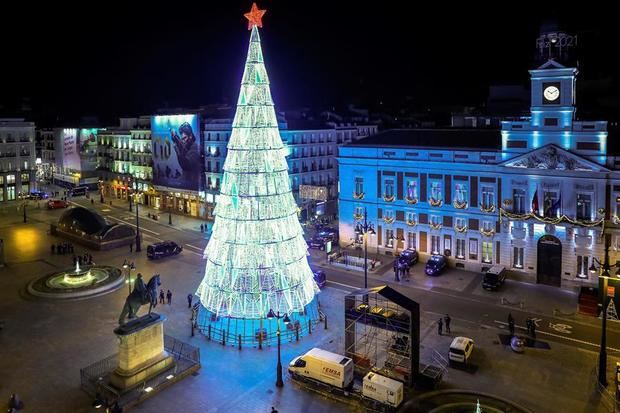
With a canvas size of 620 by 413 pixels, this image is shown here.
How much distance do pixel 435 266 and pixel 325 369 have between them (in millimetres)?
24489

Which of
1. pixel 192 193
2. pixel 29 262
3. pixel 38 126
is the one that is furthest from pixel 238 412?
pixel 38 126

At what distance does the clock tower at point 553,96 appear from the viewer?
148ft

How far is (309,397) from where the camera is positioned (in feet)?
94.9

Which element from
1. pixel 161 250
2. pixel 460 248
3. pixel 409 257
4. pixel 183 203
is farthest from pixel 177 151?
pixel 460 248

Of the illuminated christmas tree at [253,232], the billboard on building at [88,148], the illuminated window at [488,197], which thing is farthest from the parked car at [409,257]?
the billboard on building at [88,148]

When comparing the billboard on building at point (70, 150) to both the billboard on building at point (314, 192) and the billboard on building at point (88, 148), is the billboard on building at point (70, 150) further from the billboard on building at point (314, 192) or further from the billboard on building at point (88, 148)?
the billboard on building at point (314, 192)

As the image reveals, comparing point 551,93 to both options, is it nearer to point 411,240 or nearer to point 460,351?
point 411,240

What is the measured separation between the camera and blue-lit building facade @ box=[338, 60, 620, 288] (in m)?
45.1

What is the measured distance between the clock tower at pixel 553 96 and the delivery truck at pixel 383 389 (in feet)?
99.6

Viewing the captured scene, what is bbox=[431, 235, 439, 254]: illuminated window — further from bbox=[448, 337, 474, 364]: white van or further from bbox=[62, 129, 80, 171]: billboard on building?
bbox=[62, 129, 80, 171]: billboard on building

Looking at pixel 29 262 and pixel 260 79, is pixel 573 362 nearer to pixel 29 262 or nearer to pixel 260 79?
pixel 260 79

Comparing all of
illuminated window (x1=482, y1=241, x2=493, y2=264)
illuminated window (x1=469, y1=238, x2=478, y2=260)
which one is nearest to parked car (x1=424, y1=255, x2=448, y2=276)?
illuminated window (x1=469, y1=238, x2=478, y2=260)

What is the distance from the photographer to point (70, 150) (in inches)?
4601

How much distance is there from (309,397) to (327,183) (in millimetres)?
58731
